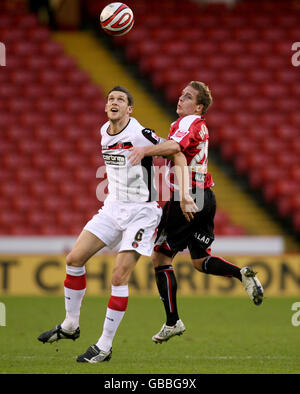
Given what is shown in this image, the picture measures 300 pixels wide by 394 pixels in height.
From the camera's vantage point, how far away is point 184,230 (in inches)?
269

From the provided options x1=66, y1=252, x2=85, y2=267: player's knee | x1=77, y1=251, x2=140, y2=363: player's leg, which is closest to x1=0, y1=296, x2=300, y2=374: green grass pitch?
x1=77, y1=251, x2=140, y2=363: player's leg

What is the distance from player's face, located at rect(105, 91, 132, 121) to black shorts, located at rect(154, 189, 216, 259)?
0.94m

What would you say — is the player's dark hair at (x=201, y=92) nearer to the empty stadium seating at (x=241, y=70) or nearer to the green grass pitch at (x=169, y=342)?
the green grass pitch at (x=169, y=342)

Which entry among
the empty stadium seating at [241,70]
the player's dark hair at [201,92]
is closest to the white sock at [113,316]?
the player's dark hair at [201,92]

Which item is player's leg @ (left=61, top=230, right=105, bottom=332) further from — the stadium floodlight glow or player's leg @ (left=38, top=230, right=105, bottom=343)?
the stadium floodlight glow

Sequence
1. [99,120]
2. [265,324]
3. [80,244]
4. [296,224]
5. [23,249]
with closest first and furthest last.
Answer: [80,244]
[265,324]
[23,249]
[296,224]
[99,120]

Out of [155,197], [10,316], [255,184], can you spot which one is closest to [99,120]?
[255,184]

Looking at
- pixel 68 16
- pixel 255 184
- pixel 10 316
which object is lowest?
pixel 10 316

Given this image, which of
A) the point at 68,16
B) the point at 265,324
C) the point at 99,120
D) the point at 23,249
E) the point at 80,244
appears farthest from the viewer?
the point at 68,16

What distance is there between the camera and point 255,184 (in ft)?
49.0

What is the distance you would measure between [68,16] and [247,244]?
25.9 ft

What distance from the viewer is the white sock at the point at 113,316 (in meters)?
6.26

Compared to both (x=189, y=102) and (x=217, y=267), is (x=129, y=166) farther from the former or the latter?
(x=217, y=267)

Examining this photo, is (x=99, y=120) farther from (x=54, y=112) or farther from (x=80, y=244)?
(x=80, y=244)
